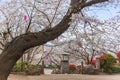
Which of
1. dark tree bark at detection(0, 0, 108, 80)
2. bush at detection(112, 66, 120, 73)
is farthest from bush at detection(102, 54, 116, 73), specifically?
dark tree bark at detection(0, 0, 108, 80)

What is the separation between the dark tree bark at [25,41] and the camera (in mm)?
7707

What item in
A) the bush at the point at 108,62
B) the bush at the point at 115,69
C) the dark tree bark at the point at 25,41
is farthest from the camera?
the bush at the point at 115,69

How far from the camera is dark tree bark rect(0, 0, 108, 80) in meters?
7.71

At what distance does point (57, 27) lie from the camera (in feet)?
26.2

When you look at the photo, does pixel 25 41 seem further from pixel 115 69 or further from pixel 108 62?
→ pixel 115 69

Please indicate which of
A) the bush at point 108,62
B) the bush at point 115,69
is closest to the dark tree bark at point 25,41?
the bush at point 108,62

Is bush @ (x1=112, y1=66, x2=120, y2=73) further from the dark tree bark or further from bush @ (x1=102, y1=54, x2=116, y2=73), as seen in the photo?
the dark tree bark

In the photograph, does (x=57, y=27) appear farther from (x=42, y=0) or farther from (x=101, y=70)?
(x=101, y=70)

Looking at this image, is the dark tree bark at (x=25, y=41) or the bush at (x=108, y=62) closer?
the dark tree bark at (x=25, y=41)

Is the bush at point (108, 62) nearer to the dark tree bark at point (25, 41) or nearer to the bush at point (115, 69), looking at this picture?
the bush at point (115, 69)

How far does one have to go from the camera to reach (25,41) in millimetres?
7844

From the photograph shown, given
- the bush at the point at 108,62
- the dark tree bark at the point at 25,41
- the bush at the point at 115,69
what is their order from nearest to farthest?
the dark tree bark at the point at 25,41 → the bush at the point at 108,62 → the bush at the point at 115,69

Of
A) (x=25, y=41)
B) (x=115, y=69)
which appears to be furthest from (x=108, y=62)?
(x=25, y=41)

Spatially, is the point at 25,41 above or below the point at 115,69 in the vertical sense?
above
